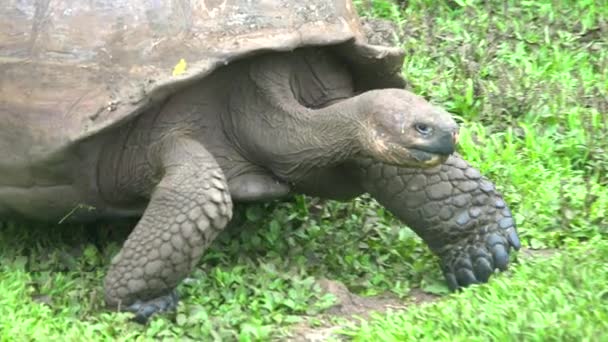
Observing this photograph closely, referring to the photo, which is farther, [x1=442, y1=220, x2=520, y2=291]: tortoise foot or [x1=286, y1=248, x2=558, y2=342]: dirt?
[x1=442, y1=220, x2=520, y2=291]: tortoise foot

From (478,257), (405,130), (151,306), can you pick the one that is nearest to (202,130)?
(151,306)

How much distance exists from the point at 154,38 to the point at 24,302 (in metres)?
1.11

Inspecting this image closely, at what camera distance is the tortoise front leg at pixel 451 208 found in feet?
17.4

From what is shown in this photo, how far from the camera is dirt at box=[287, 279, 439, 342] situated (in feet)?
15.6

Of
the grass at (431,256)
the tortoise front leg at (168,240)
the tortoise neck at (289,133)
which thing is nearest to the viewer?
the grass at (431,256)

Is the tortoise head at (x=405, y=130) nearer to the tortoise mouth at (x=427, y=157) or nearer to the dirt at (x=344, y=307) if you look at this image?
the tortoise mouth at (x=427, y=157)

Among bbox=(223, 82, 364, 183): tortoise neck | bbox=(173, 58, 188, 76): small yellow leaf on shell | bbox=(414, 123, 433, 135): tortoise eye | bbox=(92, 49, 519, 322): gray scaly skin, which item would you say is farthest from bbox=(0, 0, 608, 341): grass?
bbox=(173, 58, 188, 76): small yellow leaf on shell

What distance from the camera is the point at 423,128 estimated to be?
4762mm

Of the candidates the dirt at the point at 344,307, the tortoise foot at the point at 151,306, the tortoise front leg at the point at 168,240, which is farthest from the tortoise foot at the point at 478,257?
the tortoise foot at the point at 151,306

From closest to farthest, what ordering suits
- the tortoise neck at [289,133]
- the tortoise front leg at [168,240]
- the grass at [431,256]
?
the grass at [431,256] < the tortoise front leg at [168,240] < the tortoise neck at [289,133]

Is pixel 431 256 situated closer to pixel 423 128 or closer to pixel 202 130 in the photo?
pixel 423 128

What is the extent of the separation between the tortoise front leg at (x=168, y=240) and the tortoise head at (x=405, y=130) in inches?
23.9

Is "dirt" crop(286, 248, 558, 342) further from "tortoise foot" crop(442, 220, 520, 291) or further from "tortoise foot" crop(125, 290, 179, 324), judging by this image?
"tortoise foot" crop(125, 290, 179, 324)

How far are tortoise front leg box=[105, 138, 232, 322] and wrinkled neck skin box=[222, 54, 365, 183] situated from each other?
1.11 feet
